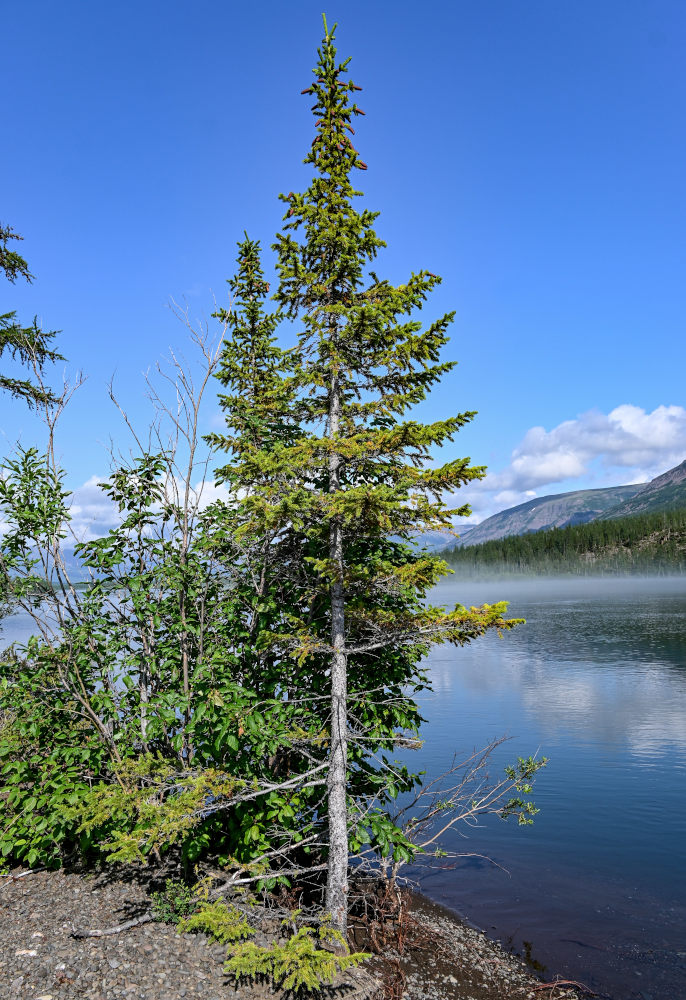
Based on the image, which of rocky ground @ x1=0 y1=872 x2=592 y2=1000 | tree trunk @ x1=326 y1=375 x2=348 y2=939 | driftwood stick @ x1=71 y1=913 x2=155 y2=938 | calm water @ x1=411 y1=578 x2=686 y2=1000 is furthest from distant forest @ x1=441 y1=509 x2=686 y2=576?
driftwood stick @ x1=71 y1=913 x2=155 y2=938

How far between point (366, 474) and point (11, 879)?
32.1 feet

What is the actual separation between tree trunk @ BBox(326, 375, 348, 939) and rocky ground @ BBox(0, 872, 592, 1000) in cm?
109

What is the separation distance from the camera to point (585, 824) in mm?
18656

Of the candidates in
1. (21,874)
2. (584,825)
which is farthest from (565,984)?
(21,874)

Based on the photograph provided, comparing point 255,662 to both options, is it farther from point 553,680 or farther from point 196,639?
point 553,680

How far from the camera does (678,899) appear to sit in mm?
14367

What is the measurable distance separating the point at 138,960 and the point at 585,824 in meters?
15.4

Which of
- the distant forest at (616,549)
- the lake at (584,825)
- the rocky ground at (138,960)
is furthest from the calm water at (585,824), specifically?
the distant forest at (616,549)

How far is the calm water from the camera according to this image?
40.6 feet

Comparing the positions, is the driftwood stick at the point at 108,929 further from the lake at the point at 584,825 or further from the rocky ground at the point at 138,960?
the lake at the point at 584,825

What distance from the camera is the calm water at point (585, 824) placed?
12.4 m

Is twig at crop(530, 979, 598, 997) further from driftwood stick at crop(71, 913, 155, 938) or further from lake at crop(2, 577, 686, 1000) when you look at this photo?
driftwood stick at crop(71, 913, 155, 938)

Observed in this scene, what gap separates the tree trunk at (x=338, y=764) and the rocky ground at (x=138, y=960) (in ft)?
3.58

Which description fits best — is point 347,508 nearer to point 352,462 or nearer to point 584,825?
point 352,462
